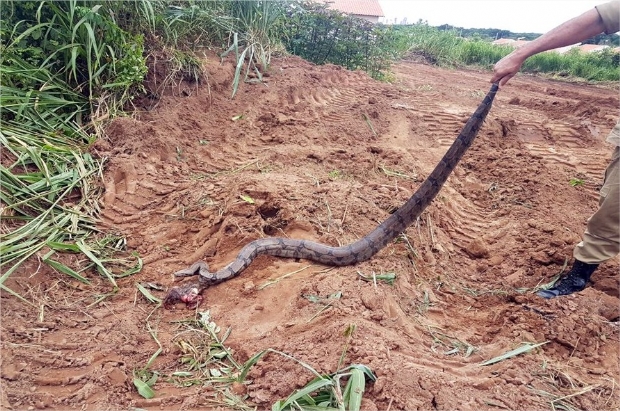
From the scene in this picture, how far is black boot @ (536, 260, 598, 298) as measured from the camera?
10.6 ft

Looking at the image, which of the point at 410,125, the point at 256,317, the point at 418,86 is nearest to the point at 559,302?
the point at 256,317

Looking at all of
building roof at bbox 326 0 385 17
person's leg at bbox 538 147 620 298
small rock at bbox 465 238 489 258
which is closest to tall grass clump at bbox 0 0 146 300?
small rock at bbox 465 238 489 258

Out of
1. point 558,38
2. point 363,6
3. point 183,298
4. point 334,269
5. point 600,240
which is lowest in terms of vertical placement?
point 183,298

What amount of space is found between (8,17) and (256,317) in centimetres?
424

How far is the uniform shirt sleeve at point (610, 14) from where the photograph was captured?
2715mm

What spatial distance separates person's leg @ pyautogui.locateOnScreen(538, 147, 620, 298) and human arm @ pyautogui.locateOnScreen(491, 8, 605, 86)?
2.86ft

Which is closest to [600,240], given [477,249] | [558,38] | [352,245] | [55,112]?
[477,249]

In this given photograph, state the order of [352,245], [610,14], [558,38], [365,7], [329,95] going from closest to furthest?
[610,14] → [558,38] → [352,245] → [329,95] → [365,7]

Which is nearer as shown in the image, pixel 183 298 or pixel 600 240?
pixel 183 298

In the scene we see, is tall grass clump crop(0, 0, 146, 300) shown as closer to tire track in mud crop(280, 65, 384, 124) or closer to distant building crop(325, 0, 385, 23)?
tire track in mud crop(280, 65, 384, 124)

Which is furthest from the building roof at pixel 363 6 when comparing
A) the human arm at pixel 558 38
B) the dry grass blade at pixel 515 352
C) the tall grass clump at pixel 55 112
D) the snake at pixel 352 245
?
the dry grass blade at pixel 515 352

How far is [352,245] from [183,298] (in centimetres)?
139

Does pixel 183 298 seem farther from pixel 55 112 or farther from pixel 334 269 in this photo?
pixel 55 112

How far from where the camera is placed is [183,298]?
9.75 feet
